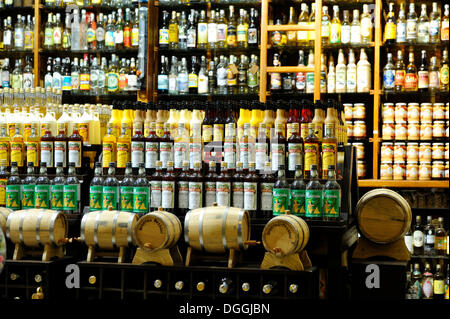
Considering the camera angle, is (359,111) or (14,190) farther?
(359,111)

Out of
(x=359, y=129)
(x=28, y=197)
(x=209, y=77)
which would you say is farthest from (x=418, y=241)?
(x=28, y=197)

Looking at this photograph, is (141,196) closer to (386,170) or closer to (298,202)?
(298,202)

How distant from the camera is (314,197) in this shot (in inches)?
137

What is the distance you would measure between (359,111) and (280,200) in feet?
8.29

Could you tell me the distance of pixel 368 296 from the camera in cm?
361

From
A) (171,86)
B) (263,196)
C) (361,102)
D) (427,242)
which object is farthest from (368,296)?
(171,86)

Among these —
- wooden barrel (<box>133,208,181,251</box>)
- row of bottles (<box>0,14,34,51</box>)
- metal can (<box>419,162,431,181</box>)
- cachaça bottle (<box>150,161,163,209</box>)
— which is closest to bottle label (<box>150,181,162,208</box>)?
cachaça bottle (<box>150,161,163,209</box>)

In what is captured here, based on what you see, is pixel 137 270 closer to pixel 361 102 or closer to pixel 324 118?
pixel 324 118

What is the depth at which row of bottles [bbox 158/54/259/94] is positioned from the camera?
602 centimetres

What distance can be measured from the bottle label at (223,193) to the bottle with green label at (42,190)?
3.37 feet

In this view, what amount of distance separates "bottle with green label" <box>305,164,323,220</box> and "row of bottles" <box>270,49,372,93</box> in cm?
240

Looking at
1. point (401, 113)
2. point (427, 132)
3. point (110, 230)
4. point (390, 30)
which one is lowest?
point (110, 230)

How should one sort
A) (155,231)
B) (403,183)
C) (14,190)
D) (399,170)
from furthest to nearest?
(399,170) < (403,183) < (14,190) < (155,231)

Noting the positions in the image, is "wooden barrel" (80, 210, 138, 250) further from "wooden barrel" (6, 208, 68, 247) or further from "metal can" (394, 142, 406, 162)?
"metal can" (394, 142, 406, 162)
